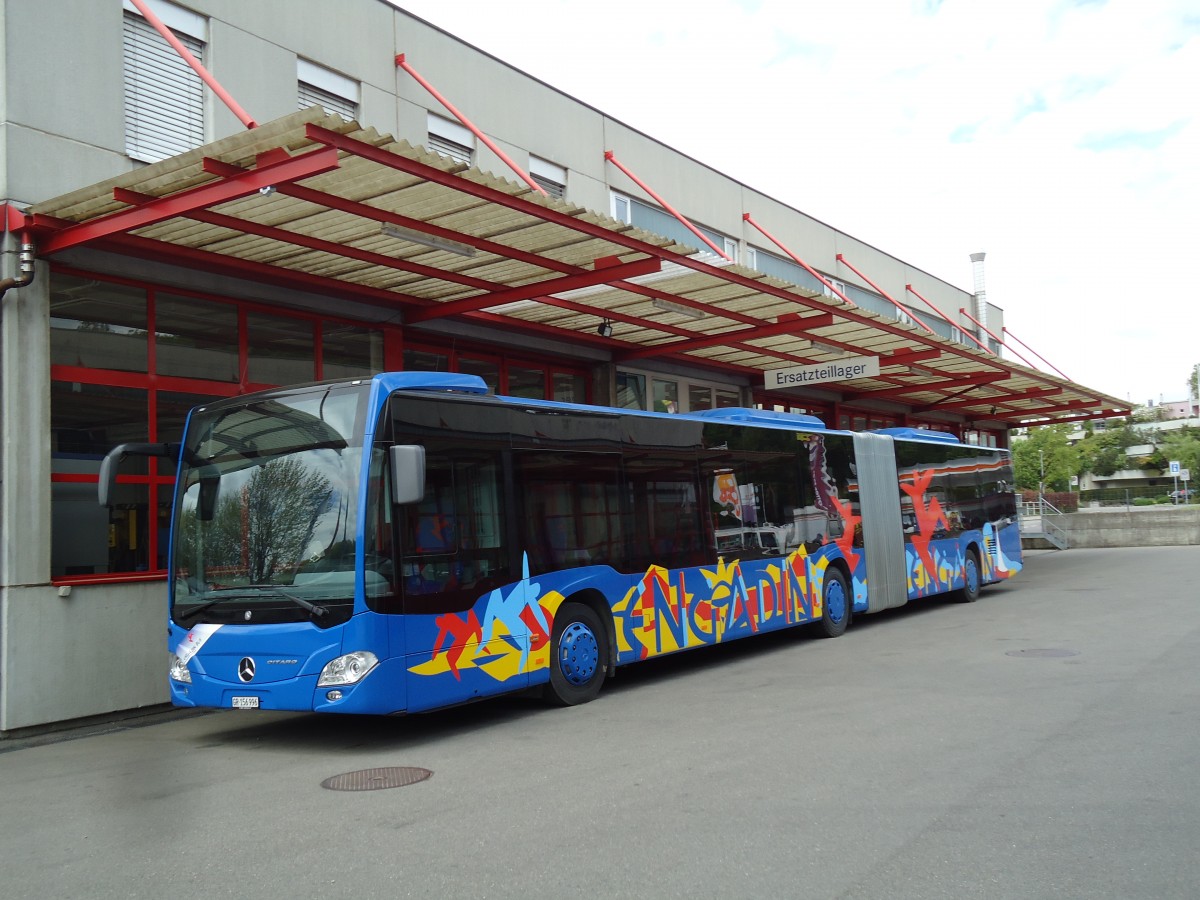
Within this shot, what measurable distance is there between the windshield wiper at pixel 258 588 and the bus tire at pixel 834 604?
8.50 metres

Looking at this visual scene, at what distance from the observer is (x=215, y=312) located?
489 inches

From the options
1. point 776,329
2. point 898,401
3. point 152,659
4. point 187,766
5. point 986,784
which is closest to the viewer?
point 986,784

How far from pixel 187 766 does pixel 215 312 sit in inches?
228

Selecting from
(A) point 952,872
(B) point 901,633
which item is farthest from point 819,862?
(B) point 901,633

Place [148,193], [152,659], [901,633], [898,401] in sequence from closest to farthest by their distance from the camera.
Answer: [148,193] < [152,659] < [901,633] < [898,401]

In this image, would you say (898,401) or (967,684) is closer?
(967,684)

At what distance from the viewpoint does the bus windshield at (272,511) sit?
330 inches

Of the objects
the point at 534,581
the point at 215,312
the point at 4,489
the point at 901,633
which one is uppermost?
the point at 215,312

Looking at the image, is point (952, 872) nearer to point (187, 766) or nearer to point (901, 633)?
point (187, 766)

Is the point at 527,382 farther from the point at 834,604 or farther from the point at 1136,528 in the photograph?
the point at 1136,528

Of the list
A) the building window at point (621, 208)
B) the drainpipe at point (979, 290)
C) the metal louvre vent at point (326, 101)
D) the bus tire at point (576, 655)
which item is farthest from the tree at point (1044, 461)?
the bus tire at point (576, 655)

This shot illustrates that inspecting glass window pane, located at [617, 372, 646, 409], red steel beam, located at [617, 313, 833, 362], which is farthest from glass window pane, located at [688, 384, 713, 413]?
red steel beam, located at [617, 313, 833, 362]

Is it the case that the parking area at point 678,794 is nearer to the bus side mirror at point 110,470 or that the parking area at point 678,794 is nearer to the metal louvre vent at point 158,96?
the bus side mirror at point 110,470

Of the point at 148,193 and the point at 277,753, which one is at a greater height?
the point at 148,193
